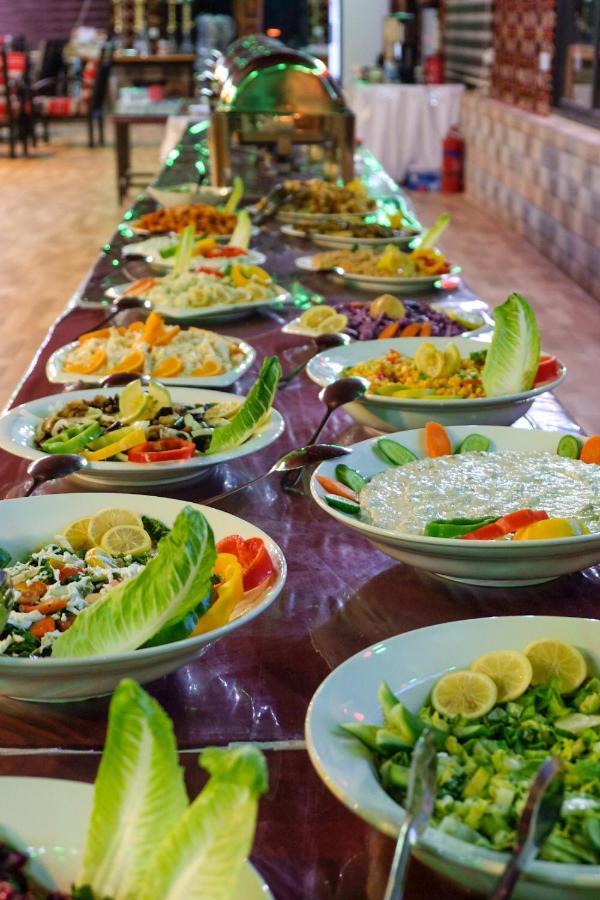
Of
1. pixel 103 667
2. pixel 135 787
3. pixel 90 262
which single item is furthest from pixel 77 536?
pixel 90 262

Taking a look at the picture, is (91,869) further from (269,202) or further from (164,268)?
(269,202)

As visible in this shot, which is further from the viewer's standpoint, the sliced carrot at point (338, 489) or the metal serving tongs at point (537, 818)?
the sliced carrot at point (338, 489)

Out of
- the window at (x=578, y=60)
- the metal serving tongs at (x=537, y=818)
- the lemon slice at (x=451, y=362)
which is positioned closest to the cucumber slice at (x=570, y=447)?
the lemon slice at (x=451, y=362)

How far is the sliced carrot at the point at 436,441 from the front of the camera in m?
1.22

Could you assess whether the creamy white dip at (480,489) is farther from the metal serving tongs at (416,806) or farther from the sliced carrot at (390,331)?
the sliced carrot at (390,331)

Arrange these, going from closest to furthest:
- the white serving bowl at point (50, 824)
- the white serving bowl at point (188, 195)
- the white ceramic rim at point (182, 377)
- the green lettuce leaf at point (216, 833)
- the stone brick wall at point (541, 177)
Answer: the green lettuce leaf at point (216, 833) → the white serving bowl at point (50, 824) → the white ceramic rim at point (182, 377) → the white serving bowl at point (188, 195) → the stone brick wall at point (541, 177)

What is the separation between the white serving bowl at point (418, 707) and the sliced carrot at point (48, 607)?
24cm

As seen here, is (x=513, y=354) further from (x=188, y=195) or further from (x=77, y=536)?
(x=188, y=195)

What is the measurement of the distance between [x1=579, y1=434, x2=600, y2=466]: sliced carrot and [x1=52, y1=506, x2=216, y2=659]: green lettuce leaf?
54 cm

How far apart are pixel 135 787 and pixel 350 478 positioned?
626 mm

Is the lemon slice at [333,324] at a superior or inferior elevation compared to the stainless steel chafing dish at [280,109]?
inferior

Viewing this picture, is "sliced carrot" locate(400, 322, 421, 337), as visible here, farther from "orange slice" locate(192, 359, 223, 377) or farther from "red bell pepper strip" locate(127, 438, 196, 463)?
"red bell pepper strip" locate(127, 438, 196, 463)

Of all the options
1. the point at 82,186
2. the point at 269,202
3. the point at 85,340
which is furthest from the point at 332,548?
the point at 82,186

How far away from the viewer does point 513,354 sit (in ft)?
4.68
